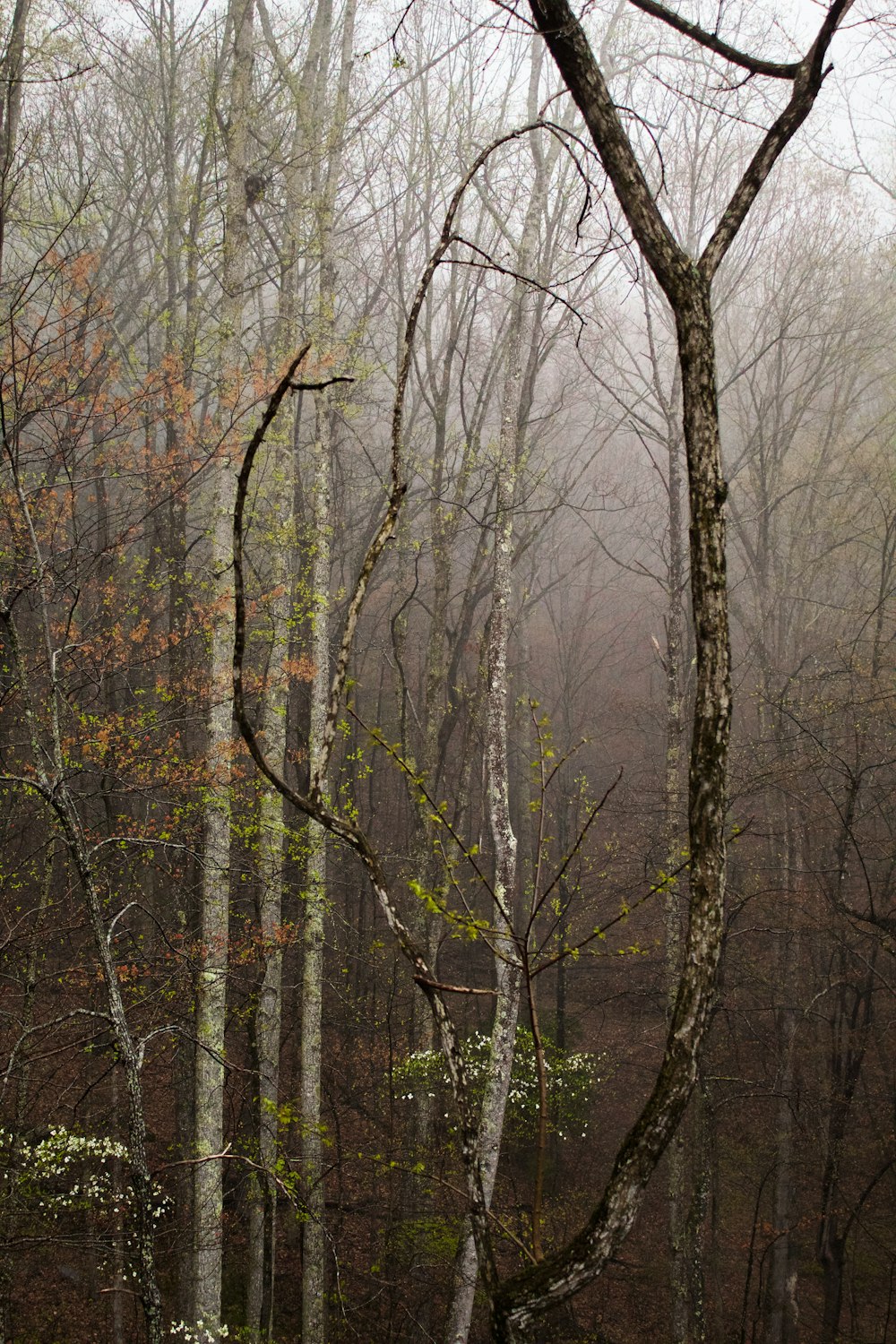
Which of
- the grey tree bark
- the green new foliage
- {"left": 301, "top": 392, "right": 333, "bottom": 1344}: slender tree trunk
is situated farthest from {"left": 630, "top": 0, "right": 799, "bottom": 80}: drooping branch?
the green new foliage

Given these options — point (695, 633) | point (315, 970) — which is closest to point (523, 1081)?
point (315, 970)

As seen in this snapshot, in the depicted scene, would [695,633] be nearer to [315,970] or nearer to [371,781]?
[315,970]

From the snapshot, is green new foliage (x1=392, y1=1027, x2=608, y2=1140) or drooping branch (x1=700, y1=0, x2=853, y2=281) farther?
green new foliage (x1=392, y1=1027, x2=608, y2=1140)

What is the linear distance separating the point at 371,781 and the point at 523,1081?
304 inches

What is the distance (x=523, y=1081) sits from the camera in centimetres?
1084

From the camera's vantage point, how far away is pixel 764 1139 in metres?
13.9

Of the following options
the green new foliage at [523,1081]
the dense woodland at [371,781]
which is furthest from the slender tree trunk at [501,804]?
the green new foliage at [523,1081]

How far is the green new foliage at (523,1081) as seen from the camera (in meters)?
10.0

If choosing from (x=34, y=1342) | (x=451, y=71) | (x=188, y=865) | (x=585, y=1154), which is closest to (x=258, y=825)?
(x=188, y=865)

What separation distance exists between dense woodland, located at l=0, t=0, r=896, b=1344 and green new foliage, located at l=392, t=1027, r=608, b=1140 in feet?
0.30

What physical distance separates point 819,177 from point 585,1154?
15430 millimetres

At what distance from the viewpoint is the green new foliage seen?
1001cm

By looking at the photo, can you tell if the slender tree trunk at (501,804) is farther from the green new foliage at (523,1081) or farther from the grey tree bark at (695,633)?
the grey tree bark at (695,633)

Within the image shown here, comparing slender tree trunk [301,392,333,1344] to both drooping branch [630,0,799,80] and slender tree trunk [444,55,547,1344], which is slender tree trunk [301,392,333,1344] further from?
drooping branch [630,0,799,80]
